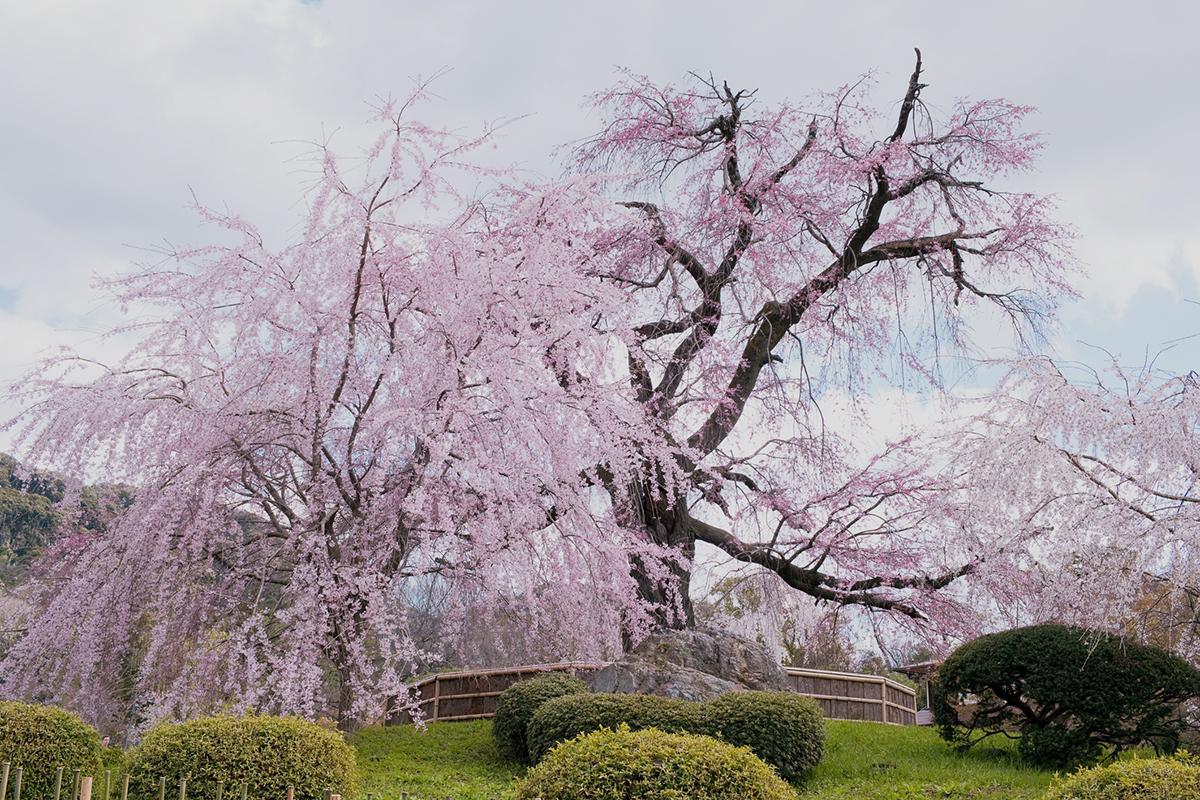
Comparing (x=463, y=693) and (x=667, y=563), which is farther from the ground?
(x=667, y=563)

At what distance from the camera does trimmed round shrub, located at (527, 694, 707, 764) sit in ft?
24.8

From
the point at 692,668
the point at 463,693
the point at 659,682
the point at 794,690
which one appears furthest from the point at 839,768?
the point at 463,693

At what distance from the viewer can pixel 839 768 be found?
800 centimetres

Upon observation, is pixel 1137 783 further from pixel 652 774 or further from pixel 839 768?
pixel 839 768

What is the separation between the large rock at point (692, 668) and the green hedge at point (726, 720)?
0.53 meters

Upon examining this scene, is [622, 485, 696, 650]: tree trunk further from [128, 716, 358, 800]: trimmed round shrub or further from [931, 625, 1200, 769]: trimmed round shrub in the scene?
[128, 716, 358, 800]: trimmed round shrub

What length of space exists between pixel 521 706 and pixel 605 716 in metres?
1.45

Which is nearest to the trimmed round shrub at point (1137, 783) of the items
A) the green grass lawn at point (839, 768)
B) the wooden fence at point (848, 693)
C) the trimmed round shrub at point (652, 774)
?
the trimmed round shrub at point (652, 774)

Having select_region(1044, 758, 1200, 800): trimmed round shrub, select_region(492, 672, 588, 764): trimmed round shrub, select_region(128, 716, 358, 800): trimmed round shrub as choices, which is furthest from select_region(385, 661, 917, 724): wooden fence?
select_region(1044, 758, 1200, 800): trimmed round shrub

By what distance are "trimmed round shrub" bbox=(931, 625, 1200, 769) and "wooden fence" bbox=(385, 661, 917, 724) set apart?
383 centimetres

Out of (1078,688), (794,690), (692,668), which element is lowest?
(794,690)

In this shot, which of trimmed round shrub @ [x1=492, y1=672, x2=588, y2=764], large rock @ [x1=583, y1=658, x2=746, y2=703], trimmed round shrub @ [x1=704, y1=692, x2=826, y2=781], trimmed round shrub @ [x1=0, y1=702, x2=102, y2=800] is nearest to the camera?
trimmed round shrub @ [x1=0, y1=702, x2=102, y2=800]

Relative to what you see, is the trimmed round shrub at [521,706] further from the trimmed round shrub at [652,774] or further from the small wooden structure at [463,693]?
the trimmed round shrub at [652,774]

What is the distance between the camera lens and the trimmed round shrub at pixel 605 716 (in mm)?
7574
